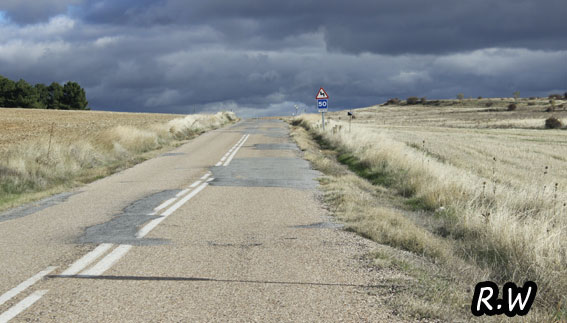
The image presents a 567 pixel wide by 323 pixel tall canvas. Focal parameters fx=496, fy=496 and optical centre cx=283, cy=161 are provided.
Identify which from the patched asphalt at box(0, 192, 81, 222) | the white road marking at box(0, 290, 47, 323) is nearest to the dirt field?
the patched asphalt at box(0, 192, 81, 222)

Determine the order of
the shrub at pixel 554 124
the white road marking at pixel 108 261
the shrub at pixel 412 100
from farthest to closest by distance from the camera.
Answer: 1. the shrub at pixel 412 100
2. the shrub at pixel 554 124
3. the white road marking at pixel 108 261

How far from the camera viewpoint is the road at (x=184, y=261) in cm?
437

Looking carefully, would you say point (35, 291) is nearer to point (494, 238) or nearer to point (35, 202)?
point (494, 238)

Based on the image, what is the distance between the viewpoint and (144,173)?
1588 cm

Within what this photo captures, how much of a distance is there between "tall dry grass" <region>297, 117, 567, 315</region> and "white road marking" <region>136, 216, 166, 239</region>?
4.54 metres

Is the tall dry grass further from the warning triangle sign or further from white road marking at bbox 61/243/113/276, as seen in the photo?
the warning triangle sign

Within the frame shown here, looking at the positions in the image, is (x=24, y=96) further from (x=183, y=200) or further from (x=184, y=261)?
→ (x=184, y=261)

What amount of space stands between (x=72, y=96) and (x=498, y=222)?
4388 inches

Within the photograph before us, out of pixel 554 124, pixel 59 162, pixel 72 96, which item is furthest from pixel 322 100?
pixel 72 96

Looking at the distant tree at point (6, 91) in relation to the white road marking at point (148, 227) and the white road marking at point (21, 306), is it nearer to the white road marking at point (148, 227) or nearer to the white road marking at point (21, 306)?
the white road marking at point (148, 227)

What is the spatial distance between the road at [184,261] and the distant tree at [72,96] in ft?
340

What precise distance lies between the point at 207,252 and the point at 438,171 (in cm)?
887

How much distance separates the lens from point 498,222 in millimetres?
7156

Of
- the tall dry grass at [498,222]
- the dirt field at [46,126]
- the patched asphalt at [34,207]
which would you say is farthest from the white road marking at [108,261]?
the dirt field at [46,126]
